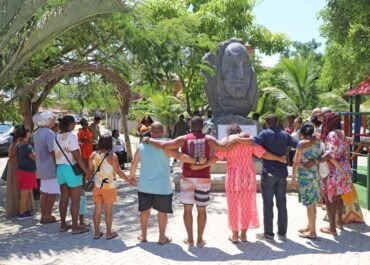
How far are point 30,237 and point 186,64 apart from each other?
438 centimetres

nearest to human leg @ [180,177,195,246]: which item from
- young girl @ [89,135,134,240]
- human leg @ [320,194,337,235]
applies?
young girl @ [89,135,134,240]

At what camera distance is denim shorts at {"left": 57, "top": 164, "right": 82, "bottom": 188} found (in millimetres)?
6312

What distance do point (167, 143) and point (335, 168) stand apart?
95.5 inches

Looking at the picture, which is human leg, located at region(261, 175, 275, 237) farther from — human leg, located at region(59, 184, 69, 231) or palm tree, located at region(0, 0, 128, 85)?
palm tree, located at region(0, 0, 128, 85)

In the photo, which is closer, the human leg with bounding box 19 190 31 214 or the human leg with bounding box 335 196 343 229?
the human leg with bounding box 335 196 343 229

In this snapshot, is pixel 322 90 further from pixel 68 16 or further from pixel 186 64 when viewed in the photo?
pixel 68 16

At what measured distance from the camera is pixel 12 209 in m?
7.55

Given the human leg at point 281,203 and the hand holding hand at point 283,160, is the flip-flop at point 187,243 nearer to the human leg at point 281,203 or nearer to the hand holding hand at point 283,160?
the human leg at point 281,203

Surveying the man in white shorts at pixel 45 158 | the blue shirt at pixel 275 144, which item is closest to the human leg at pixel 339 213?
the blue shirt at pixel 275 144

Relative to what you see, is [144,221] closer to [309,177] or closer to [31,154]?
[309,177]

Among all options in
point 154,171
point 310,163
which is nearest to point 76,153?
point 154,171

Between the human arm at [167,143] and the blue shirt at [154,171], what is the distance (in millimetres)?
70

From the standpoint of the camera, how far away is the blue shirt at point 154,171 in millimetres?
5641

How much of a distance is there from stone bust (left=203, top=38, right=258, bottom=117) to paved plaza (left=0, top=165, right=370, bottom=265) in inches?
170
